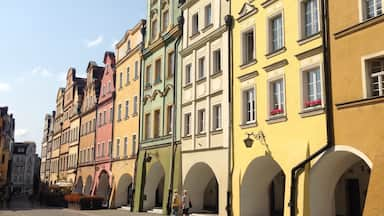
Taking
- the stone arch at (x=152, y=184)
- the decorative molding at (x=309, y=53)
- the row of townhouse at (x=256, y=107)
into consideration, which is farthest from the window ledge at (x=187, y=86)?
the decorative molding at (x=309, y=53)

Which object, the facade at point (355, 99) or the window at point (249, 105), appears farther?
the window at point (249, 105)

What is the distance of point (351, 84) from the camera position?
15000 mm

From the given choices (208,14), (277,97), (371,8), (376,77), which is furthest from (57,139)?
(376,77)

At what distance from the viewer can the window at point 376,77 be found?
1426 centimetres

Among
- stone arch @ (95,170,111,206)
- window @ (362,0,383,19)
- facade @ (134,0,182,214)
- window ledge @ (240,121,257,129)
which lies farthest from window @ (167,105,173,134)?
window @ (362,0,383,19)

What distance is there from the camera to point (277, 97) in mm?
19219

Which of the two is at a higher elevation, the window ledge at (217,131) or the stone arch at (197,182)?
the window ledge at (217,131)

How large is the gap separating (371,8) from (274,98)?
5767mm

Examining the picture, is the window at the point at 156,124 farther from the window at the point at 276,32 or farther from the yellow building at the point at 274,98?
the window at the point at 276,32

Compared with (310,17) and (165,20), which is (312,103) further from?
(165,20)

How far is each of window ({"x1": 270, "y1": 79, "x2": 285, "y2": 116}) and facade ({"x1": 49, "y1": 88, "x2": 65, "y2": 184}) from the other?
51959 mm

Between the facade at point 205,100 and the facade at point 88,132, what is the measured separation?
2205 cm

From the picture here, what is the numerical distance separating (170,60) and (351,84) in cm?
1677

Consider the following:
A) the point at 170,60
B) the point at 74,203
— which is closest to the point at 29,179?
the point at 74,203
